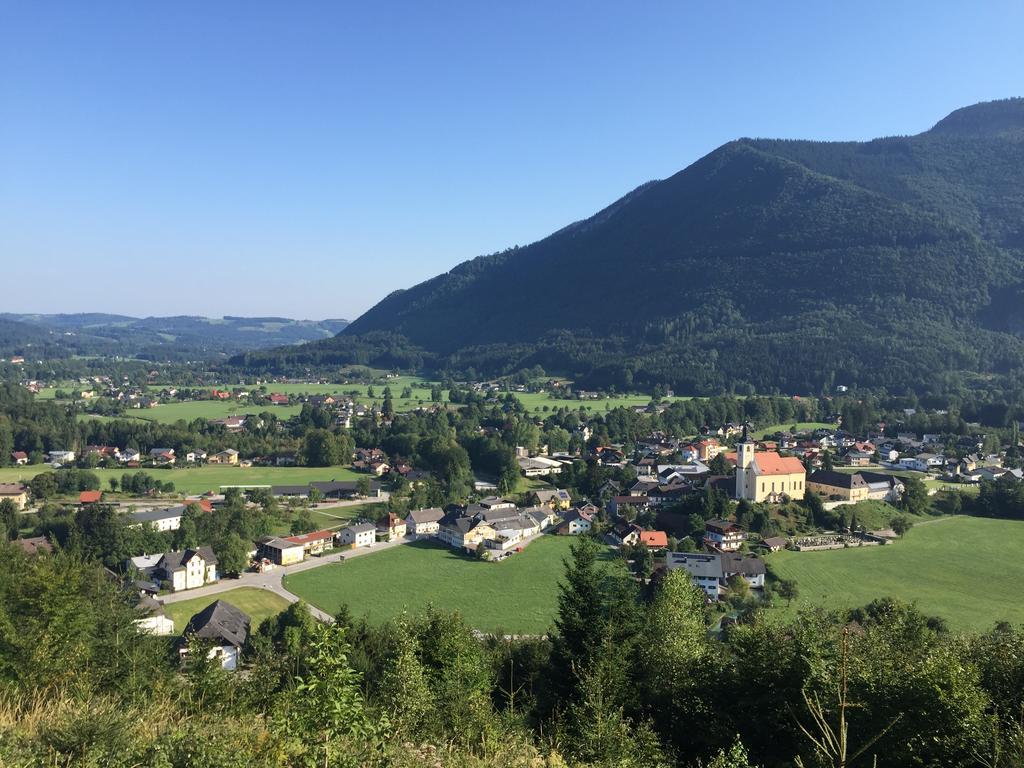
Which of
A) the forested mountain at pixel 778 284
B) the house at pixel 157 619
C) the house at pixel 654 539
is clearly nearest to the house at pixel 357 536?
the house at pixel 157 619

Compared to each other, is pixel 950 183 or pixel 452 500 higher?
pixel 950 183

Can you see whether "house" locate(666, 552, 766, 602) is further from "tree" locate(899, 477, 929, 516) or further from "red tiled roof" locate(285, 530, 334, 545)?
"red tiled roof" locate(285, 530, 334, 545)

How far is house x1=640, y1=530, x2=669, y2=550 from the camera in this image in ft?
99.4

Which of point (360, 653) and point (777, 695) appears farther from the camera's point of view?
point (360, 653)

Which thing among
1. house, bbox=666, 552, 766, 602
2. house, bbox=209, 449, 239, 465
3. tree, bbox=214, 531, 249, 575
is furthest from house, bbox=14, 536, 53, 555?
house, bbox=666, 552, 766, 602

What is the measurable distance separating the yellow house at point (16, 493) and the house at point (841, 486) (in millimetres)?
43045

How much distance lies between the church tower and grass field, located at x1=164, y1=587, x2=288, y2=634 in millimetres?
23535

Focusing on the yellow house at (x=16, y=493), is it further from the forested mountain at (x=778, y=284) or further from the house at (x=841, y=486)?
the forested mountain at (x=778, y=284)

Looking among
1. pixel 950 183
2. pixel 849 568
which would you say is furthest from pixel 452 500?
pixel 950 183

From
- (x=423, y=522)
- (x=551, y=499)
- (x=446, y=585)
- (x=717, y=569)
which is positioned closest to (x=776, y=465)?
(x=717, y=569)

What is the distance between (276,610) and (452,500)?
55.1ft

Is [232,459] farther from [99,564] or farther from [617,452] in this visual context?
[617,452]

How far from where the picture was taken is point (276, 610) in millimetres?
23984

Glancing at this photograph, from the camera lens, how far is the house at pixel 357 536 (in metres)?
32.8
